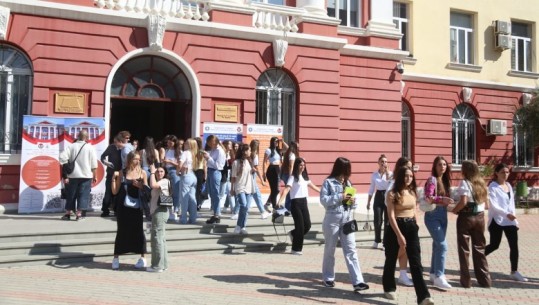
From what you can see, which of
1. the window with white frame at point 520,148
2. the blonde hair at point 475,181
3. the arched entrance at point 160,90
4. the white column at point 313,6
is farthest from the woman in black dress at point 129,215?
the window with white frame at point 520,148

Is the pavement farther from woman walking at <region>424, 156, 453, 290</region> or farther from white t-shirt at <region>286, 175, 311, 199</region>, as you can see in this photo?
white t-shirt at <region>286, 175, 311, 199</region>

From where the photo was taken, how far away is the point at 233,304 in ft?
20.9

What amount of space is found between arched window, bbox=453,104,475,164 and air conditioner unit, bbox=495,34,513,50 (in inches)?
112

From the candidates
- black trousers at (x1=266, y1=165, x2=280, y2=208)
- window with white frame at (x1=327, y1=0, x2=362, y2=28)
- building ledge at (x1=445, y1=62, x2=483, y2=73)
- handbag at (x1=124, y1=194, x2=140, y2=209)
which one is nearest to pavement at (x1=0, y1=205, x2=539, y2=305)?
handbag at (x1=124, y1=194, x2=140, y2=209)

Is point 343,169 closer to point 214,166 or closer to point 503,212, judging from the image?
point 503,212

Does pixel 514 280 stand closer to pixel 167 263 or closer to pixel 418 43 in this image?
pixel 167 263

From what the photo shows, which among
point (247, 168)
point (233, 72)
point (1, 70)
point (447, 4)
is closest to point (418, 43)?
point (447, 4)

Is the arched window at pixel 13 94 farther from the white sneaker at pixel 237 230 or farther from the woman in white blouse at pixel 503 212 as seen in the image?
the woman in white blouse at pixel 503 212

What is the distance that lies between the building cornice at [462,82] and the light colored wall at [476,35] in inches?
8.5

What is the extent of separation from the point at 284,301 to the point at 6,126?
883 centimetres

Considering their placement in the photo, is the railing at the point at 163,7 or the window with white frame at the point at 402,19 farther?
the window with white frame at the point at 402,19

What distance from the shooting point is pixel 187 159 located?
34.1ft

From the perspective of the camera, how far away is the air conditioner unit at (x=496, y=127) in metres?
21.1

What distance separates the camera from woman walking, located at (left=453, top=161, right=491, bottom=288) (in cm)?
741
